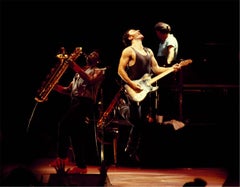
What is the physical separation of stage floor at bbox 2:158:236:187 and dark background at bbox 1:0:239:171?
2.21 ft

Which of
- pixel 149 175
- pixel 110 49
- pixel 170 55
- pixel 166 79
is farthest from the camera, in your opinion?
pixel 110 49

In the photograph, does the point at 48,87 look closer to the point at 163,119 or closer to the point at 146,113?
the point at 146,113

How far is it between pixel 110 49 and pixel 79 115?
10.1 feet

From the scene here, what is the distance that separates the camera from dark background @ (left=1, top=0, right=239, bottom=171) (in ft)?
26.7

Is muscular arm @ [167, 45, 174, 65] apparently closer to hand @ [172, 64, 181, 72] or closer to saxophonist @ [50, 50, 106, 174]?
hand @ [172, 64, 181, 72]

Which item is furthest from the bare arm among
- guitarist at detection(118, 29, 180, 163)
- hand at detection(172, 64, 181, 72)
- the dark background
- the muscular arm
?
the dark background

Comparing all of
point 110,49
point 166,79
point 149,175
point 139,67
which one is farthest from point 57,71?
point 110,49

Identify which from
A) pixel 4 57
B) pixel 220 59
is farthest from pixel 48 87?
pixel 220 59

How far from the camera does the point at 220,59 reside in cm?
841

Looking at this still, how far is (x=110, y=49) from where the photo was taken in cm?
871

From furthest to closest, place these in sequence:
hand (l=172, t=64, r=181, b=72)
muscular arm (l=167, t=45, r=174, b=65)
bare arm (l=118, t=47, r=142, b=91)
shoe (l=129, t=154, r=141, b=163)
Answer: shoe (l=129, t=154, r=141, b=163) < muscular arm (l=167, t=45, r=174, b=65) < hand (l=172, t=64, r=181, b=72) < bare arm (l=118, t=47, r=142, b=91)

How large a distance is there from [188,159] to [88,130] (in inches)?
88.5

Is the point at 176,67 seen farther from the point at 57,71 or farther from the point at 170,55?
the point at 57,71

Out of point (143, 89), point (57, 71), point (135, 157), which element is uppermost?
point (57, 71)
